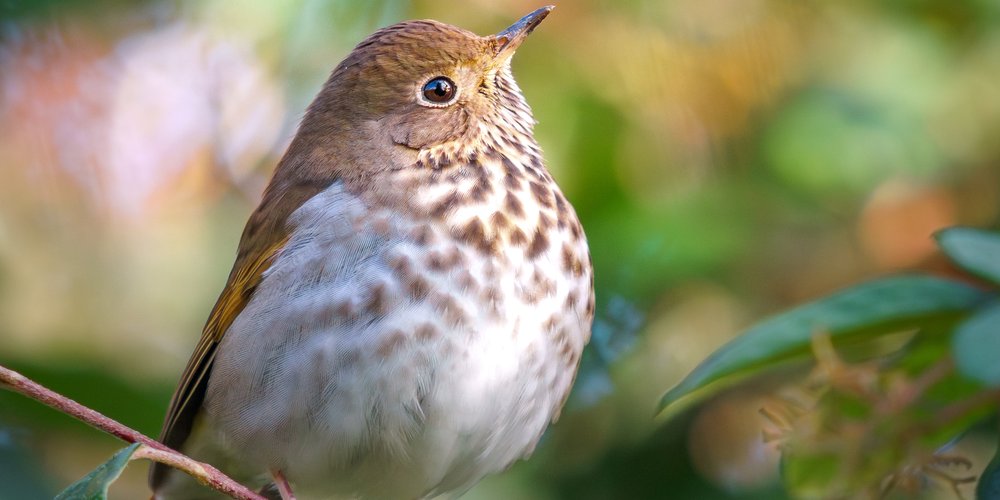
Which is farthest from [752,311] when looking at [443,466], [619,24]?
[443,466]

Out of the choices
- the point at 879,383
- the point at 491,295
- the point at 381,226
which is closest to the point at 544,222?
the point at 491,295

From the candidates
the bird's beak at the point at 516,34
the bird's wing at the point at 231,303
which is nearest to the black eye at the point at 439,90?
the bird's beak at the point at 516,34

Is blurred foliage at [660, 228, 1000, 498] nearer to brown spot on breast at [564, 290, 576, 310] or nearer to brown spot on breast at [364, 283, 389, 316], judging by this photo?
brown spot on breast at [564, 290, 576, 310]

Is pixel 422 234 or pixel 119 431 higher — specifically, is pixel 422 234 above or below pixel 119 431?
above

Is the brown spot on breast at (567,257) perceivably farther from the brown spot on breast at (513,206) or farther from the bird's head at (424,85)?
the bird's head at (424,85)

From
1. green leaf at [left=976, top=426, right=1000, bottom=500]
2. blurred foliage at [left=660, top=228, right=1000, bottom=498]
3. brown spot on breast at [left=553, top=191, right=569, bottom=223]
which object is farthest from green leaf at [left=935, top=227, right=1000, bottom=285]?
brown spot on breast at [left=553, top=191, right=569, bottom=223]

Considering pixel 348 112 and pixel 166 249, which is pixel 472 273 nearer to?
pixel 348 112

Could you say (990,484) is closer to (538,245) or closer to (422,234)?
(538,245)
